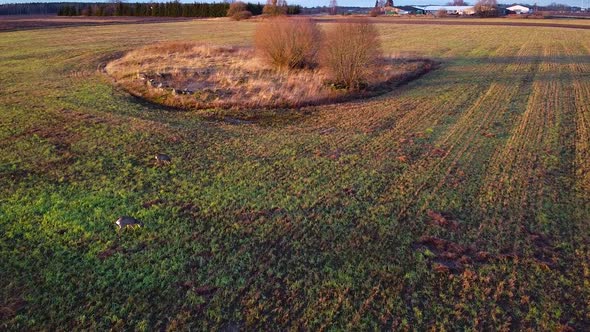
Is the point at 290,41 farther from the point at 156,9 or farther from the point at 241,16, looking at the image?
the point at 156,9

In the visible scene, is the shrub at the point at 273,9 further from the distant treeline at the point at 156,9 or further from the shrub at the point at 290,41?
the shrub at the point at 290,41

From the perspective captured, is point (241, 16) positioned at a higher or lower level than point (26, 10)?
lower

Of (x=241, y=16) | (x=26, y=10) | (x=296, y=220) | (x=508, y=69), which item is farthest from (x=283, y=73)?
(x=26, y=10)

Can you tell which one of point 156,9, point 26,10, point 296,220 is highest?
point 26,10

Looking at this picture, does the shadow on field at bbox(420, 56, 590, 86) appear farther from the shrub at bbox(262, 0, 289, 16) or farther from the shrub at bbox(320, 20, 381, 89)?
the shrub at bbox(262, 0, 289, 16)

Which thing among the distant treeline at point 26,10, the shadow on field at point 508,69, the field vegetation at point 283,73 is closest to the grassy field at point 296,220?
the field vegetation at point 283,73

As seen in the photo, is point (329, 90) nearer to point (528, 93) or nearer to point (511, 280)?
point (528, 93)

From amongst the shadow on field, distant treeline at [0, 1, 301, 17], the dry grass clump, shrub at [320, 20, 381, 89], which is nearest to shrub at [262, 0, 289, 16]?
distant treeline at [0, 1, 301, 17]
